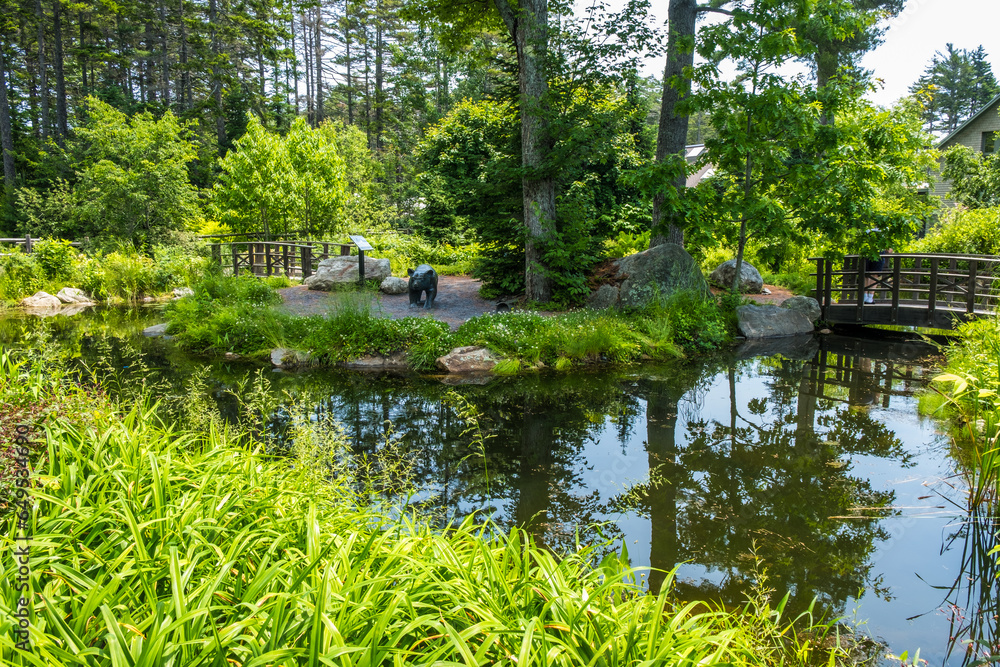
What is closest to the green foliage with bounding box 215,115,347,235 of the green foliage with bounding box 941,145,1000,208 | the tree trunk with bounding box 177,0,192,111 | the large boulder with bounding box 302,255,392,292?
the large boulder with bounding box 302,255,392,292

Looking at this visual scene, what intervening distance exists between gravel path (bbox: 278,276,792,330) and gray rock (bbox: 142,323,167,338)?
216 centimetres

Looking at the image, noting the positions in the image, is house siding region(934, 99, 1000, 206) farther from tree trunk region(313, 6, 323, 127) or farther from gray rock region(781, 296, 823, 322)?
tree trunk region(313, 6, 323, 127)

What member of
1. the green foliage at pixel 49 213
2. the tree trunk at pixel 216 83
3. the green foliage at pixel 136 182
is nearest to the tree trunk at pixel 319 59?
the tree trunk at pixel 216 83

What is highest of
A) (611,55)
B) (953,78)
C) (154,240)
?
(953,78)

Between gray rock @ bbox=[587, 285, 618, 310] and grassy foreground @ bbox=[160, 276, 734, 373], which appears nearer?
grassy foreground @ bbox=[160, 276, 734, 373]

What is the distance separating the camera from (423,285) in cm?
1291

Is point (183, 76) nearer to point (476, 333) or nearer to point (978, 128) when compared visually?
point (476, 333)

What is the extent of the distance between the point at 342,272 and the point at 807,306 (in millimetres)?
10664

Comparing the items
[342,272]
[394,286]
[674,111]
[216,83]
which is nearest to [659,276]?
[674,111]

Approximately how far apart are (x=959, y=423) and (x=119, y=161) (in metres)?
20.4

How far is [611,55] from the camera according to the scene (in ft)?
38.2

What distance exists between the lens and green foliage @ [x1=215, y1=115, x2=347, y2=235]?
18672 millimetres

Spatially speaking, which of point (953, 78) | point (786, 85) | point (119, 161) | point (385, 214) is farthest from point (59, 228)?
point (953, 78)

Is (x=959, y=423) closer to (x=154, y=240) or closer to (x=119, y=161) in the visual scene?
(x=154, y=240)
